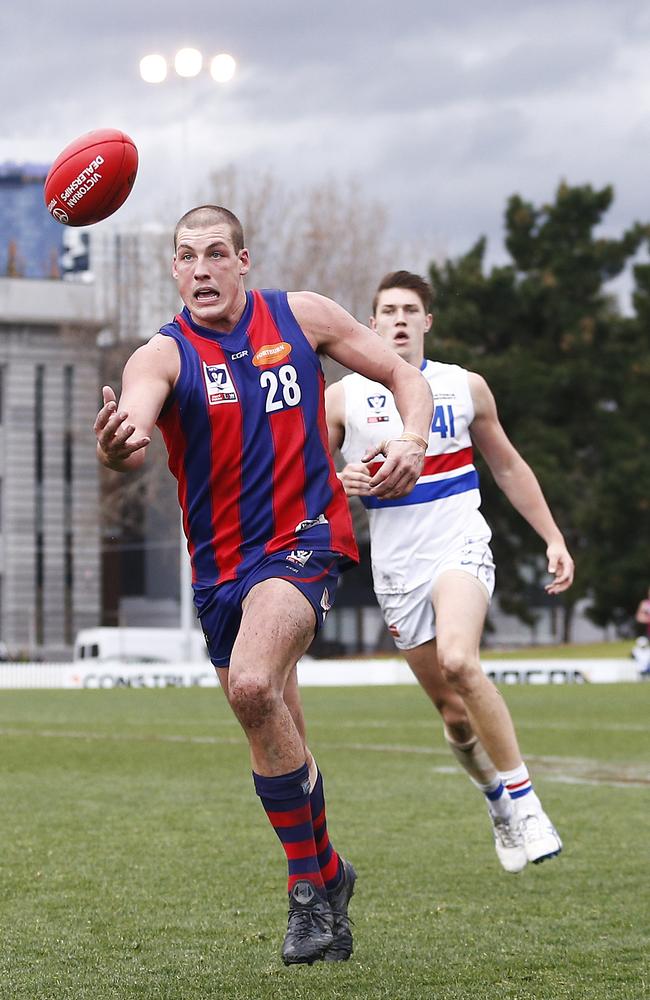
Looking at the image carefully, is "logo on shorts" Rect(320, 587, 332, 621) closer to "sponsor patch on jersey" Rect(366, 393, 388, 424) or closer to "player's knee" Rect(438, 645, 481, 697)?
"player's knee" Rect(438, 645, 481, 697)

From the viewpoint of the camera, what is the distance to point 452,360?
160 feet

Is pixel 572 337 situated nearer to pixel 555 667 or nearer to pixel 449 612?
pixel 555 667

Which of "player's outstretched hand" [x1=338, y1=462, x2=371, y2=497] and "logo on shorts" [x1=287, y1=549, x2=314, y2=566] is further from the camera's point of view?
"player's outstretched hand" [x1=338, y1=462, x2=371, y2=497]

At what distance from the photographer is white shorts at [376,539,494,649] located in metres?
7.43

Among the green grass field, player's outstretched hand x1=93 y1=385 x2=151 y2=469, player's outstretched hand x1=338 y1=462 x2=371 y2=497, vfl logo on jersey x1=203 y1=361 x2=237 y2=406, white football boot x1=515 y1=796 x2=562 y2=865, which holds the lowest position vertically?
the green grass field

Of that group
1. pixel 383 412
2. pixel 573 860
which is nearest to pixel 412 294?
pixel 383 412

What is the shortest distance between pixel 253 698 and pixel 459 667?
221 centimetres

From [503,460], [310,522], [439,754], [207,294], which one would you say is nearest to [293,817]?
[310,522]

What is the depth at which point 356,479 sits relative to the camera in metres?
5.83

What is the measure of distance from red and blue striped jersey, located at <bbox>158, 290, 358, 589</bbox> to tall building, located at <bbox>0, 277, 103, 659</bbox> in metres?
56.7

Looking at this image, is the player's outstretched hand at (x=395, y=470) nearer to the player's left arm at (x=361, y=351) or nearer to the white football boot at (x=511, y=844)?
the player's left arm at (x=361, y=351)

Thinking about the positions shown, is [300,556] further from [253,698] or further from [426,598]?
[426,598]

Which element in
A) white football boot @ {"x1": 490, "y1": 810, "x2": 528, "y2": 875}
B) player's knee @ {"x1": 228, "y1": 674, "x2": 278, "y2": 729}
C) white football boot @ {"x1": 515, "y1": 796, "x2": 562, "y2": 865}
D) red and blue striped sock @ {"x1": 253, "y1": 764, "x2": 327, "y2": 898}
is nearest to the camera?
player's knee @ {"x1": 228, "y1": 674, "x2": 278, "y2": 729}

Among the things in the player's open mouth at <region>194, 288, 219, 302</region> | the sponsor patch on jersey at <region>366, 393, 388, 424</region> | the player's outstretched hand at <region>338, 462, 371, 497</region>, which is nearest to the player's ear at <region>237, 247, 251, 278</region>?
the player's open mouth at <region>194, 288, 219, 302</region>
